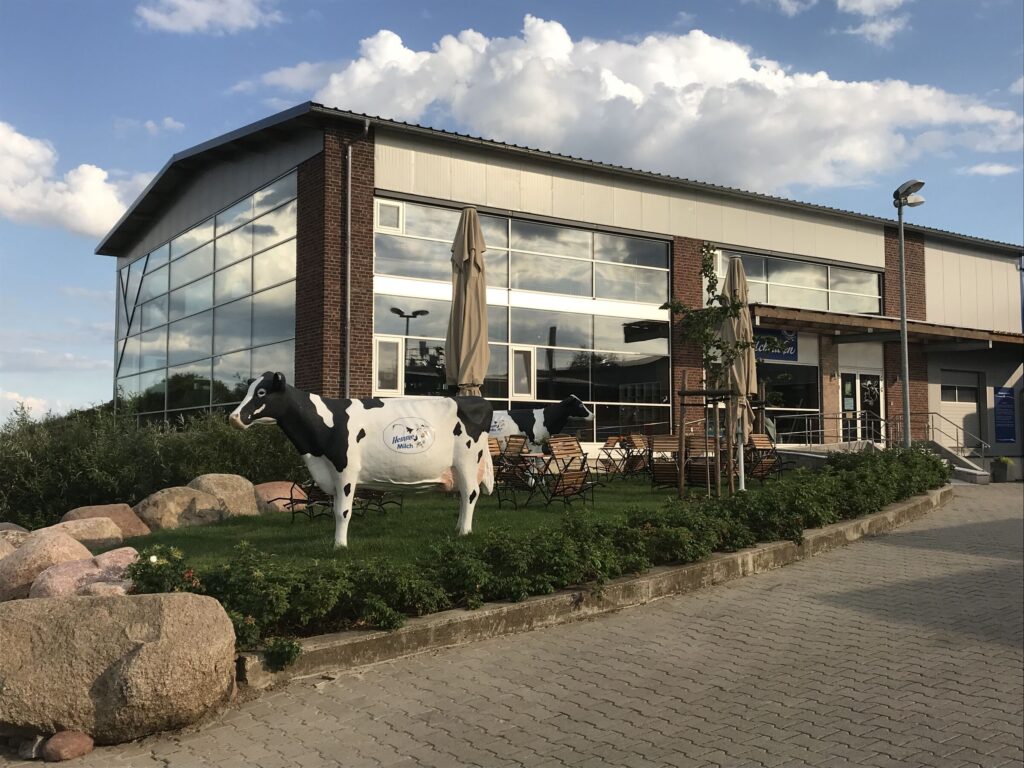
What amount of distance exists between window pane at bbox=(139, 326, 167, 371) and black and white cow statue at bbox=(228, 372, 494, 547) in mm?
17777

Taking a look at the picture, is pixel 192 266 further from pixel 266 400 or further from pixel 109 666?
pixel 109 666

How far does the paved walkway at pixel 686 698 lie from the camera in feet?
14.5

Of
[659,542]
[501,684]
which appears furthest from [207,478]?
[501,684]

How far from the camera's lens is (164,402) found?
77.7 ft

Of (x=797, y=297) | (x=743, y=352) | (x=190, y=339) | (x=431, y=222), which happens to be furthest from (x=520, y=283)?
(x=190, y=339)

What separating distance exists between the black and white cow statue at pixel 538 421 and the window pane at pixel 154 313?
13.4 metres

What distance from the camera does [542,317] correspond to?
63.8 feet

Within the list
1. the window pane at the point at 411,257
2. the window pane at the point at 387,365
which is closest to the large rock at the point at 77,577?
the window pane at the point at 387,365

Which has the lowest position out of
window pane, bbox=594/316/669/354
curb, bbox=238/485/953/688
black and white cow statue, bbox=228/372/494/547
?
curb, bbox=238/485/953/688

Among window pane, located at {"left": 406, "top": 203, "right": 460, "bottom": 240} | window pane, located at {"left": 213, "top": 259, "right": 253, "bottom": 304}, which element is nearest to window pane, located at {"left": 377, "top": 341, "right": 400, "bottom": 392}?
window pane, located at {"left": 406, "top": 203, "right": 460, "bottom": 240}

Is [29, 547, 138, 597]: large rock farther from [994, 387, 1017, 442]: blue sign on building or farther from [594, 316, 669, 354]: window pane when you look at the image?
[994, 387, 1017, 442]: blue sign on building

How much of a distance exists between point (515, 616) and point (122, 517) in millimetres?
6051

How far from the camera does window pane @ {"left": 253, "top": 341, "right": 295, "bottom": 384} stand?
1762 cm

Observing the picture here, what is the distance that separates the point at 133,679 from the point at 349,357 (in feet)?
40.5
